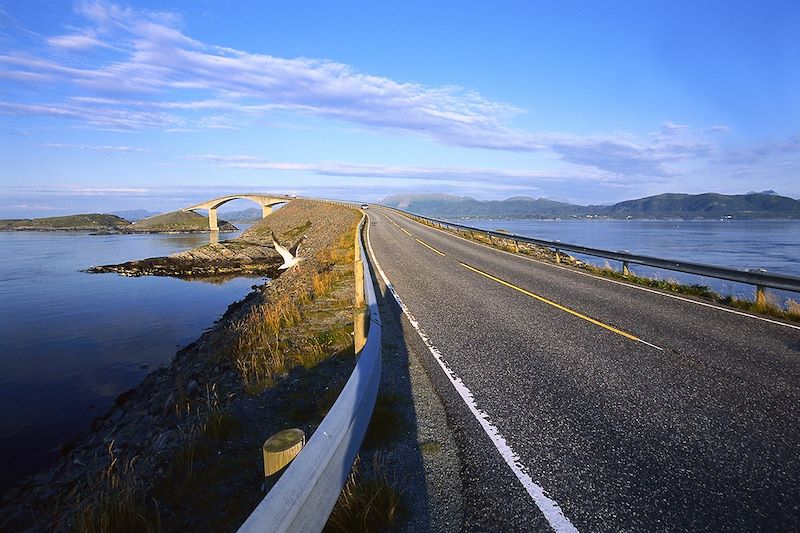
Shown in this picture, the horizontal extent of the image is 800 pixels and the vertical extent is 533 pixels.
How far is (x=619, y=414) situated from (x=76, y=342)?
16693 millimetres

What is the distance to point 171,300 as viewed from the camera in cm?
2198

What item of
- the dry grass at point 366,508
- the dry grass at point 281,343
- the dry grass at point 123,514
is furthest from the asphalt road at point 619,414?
the dry grass at point 123,514

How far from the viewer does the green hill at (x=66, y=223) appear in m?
129

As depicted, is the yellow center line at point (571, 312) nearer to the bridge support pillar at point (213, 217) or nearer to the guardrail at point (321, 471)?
the guardrail at point (321, 471)

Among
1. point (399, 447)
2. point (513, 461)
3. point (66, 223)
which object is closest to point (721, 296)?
point (513, 461)

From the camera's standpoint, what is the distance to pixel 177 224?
12481 centimetres

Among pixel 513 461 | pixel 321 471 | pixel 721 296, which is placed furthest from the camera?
pixel 721 296

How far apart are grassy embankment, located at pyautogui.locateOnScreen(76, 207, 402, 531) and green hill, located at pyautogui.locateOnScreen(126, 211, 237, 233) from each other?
120m

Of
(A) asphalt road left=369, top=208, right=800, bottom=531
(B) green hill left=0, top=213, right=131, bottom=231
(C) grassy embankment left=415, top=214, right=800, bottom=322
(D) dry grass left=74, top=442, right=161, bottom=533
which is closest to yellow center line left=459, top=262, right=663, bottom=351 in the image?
(A) asphalt road left=369, top=208, right=800, bottom=531

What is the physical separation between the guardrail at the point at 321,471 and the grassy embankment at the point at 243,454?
41cm

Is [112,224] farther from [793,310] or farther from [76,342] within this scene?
[793,310]

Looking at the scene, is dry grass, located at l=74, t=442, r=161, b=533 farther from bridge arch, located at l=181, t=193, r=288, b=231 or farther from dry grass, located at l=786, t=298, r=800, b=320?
bridge arch, located at l=181, t=193, r=288, b=231

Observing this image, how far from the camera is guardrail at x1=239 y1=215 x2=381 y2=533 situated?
1.86 metres

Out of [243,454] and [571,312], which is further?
[571,312]
